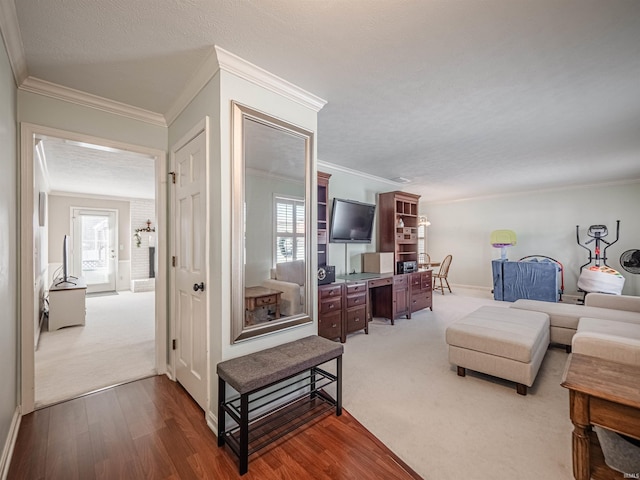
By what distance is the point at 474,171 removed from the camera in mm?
4789

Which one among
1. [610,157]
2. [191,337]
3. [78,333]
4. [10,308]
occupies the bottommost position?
[78,333]

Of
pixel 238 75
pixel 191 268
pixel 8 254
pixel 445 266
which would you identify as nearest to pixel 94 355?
pixel 8 254

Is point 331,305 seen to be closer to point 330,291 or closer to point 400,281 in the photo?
point 330,291

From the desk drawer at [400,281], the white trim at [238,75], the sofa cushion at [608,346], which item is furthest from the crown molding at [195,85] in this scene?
the desk drawer at [400,281]

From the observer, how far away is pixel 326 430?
1.87 m

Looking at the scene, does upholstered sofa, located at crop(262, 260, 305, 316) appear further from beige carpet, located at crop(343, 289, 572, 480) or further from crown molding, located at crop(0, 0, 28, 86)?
crown molding, located at crop(0, 0, 28, 86)

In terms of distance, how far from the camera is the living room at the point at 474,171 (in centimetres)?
180

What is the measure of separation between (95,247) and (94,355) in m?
5.23

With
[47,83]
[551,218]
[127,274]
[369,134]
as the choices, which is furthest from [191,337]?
[551,218]

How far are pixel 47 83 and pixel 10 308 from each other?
1642mm

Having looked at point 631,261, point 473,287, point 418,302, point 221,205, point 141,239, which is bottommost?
point 473,287

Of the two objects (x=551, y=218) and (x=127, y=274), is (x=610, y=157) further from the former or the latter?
(x=127, y=274)

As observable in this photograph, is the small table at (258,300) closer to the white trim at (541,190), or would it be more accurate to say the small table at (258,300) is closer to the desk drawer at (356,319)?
the desk drawer at (356,319)

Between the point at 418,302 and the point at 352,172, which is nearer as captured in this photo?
the point at 352,172
